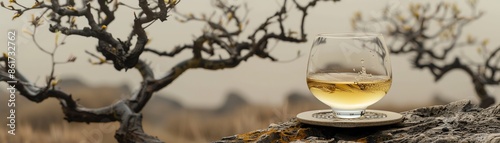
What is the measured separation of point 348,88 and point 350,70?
0.04 meters

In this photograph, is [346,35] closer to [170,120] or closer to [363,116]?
[363,116]

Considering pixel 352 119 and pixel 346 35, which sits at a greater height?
pixel 346 35

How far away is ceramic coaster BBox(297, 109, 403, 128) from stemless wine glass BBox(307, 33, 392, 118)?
0.13 ft

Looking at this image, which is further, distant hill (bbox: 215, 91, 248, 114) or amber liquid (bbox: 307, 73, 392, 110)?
distant hill (bbox: 215, 91, 248, 114)

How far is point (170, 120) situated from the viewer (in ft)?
12.1

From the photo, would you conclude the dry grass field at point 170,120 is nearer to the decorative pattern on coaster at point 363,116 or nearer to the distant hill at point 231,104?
the distant hill at point 231,104

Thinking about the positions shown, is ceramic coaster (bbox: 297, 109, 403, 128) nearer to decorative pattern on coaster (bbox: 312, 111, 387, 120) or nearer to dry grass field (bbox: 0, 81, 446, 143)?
decorative pattern on coaster (bbox: 312, 111, 387, 120)

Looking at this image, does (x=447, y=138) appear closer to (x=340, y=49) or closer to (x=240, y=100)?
(x=340, y=49)

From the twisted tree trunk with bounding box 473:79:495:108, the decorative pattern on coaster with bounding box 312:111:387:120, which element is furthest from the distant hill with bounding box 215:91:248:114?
the decorative pattern on coaster with bounding box 312:111:387:120

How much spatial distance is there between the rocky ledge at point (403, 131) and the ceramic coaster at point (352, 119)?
20 millimetres

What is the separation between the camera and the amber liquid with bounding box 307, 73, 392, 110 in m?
1.44

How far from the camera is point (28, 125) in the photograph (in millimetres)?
3641

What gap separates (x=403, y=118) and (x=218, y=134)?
2144mm

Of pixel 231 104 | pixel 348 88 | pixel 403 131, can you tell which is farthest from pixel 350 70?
pixel 231 104
